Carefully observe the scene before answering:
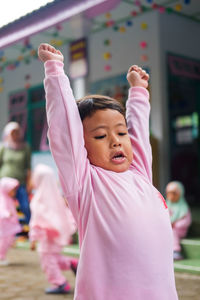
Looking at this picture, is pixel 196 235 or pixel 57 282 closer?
pixel 57 282

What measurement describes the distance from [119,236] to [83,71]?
7.01m

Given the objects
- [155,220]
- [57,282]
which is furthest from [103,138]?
[57,282]

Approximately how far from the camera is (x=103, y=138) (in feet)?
5.06

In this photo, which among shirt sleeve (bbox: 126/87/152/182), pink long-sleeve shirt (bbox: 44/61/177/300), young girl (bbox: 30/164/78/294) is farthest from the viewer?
young girl (bbox: 30/164/78/294)

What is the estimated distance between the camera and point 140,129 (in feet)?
5.72

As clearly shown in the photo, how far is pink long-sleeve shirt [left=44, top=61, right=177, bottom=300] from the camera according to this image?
1390 mm

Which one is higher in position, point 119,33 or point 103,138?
point 119,33

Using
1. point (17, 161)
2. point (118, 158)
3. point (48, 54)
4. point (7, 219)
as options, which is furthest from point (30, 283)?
point (48, 54)

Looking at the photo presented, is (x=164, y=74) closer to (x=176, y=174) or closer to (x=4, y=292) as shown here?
(x=176, y=174)

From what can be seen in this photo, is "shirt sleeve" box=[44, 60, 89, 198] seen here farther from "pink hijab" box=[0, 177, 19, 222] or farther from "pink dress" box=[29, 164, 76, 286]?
"pink hijab" box=[0, 177, 19, 222]

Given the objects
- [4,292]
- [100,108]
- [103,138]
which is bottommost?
[4,292]

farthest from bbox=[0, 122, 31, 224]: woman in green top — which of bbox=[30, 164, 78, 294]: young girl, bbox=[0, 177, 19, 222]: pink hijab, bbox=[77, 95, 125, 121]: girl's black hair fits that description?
bbox=[77, 95, 125, 121]: girl's black hair

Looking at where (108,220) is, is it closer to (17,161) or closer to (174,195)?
(174,195)

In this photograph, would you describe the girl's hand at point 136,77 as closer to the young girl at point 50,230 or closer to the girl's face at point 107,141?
the girl's face at point 107,141
